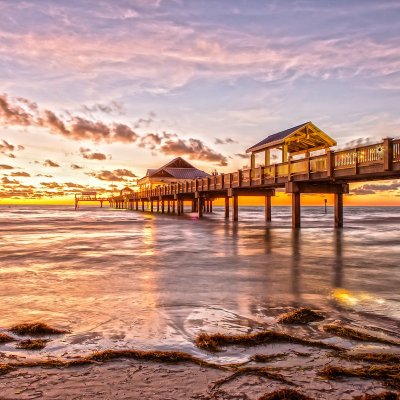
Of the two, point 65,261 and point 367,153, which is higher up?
point 367,153

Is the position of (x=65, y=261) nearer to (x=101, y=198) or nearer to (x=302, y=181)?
(x=302, y=181)

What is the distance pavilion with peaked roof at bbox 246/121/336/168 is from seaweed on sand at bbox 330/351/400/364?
A: 2307cm

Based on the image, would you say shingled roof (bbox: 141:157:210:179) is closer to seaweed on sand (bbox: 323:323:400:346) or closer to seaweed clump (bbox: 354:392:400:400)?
seaweed on sand (bbox: 323:323:400:346)

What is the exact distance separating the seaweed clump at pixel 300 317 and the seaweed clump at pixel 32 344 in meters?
2.80

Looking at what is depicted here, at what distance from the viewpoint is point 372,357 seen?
3.82m

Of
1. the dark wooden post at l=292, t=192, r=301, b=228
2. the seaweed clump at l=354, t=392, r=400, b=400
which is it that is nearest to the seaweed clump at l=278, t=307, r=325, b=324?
the seaweed clump at l=354, t=392, r=400, b=400

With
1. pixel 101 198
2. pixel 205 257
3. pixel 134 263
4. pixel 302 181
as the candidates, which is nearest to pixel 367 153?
pixel 302 181

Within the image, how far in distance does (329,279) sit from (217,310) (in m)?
3.63

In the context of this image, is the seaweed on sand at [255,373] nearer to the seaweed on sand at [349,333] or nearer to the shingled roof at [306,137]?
the seaweed on sand at [349,333]

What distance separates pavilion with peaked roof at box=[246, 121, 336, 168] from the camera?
26703 millimetres

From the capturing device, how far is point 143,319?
5.25 m

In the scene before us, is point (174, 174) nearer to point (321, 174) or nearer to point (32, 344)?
point (321, 174)

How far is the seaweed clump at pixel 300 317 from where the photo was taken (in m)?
5.11

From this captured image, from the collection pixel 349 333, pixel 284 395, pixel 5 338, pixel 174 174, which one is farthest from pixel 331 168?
pixel 174 174
